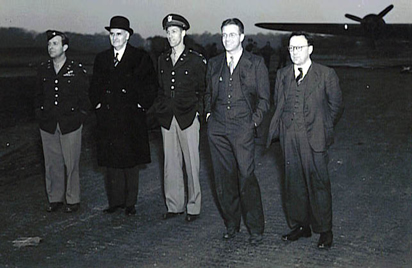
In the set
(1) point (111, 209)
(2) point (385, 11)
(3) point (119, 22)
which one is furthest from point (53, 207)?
(2) point (385, 11)

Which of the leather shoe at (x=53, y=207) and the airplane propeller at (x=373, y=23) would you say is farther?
the airplane propeller at (x=373, y=23)

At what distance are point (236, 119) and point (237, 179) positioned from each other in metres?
0.60

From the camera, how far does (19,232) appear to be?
238 inches

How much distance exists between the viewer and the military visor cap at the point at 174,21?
6051mm

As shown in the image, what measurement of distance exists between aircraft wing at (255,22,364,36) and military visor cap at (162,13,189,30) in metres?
34.3

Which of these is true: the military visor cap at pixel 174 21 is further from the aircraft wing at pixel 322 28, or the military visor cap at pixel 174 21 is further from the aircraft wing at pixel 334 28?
the aircraft wing at pixel 322 28

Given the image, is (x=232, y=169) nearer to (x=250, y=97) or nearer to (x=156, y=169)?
(x=250, y=97)

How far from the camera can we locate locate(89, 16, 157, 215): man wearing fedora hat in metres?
6.41

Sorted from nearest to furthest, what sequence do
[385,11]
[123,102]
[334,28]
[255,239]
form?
[255,239] < [123,102] < [385,11] < [334,28]

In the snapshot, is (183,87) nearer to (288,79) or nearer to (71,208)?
(288,79)

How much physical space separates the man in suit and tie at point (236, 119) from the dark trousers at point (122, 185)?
1.24 meters

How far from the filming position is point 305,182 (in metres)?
5.57

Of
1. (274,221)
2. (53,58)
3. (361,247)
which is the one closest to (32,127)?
(53,58)

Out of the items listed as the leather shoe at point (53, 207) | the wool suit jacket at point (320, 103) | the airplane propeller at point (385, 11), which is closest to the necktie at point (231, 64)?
the wool suit jacket at point (320, 103)
